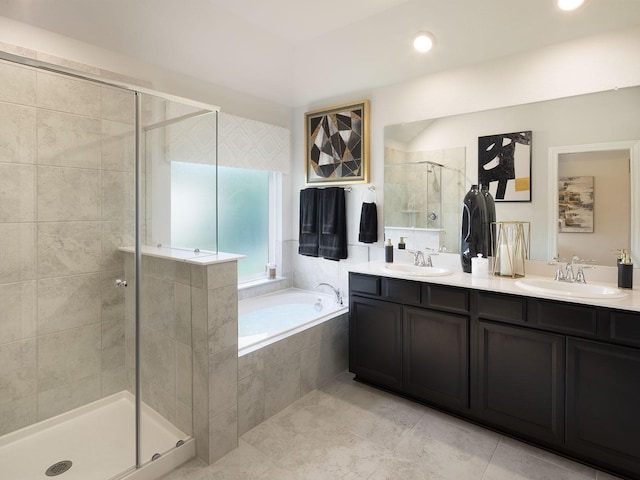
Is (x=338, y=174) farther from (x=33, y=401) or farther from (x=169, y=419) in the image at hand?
(x=33, y=401)

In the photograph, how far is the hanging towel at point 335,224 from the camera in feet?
11.4

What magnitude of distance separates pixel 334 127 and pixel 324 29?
86 centimetres

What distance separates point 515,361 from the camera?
2066mm

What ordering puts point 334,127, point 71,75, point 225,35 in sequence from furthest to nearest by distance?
point 334,127
point 225,35
point 71,75

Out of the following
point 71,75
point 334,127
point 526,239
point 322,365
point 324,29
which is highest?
point 324,29

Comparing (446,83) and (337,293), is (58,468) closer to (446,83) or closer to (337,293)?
(337,293)

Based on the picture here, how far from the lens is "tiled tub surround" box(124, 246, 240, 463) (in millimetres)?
1935

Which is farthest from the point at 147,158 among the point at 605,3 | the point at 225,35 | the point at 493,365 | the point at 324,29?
the point at 605,3

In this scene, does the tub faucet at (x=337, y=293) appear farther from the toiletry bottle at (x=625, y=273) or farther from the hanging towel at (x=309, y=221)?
the toiletry bottle at (x=625, y=273)

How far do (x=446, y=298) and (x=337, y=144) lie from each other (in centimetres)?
185

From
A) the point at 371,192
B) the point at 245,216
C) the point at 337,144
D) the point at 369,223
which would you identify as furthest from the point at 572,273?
the point at 245,216

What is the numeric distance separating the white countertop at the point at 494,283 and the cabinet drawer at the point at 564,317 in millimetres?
38

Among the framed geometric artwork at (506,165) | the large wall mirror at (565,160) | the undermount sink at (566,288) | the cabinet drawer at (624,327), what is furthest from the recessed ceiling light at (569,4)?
the cabinet drawer at (624,327)

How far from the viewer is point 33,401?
2.11m
